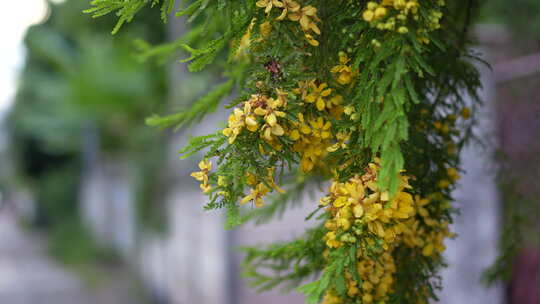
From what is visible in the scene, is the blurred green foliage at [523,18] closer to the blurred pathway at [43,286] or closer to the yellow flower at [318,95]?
the yellow flower at [318,95]

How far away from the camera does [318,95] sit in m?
1.10

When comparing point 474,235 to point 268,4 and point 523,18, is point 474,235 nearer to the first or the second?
point 268,4

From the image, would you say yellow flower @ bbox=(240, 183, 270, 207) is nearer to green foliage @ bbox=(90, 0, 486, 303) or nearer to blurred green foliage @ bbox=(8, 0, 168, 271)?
green foliage @ bbox=(90, 0, 486, 303)

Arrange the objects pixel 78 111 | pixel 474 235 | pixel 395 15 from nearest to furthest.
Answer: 1. pixel 395 15
2. pixel 474 235
3. pixel 78 111

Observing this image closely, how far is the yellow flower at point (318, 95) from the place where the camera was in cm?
108

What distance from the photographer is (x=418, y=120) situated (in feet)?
4.30

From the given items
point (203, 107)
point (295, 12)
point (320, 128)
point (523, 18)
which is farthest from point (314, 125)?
point (523, 18)

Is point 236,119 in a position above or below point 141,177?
below

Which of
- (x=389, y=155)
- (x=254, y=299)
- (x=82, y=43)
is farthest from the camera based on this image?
(x=82, y=43)

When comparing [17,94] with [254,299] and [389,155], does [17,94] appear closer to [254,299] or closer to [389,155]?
[254,299]

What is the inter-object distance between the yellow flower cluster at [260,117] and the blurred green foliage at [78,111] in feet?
13.2

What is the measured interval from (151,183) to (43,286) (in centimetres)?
404

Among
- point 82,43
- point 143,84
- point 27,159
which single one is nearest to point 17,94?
point 27,159

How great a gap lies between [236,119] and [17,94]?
19.0 meters
